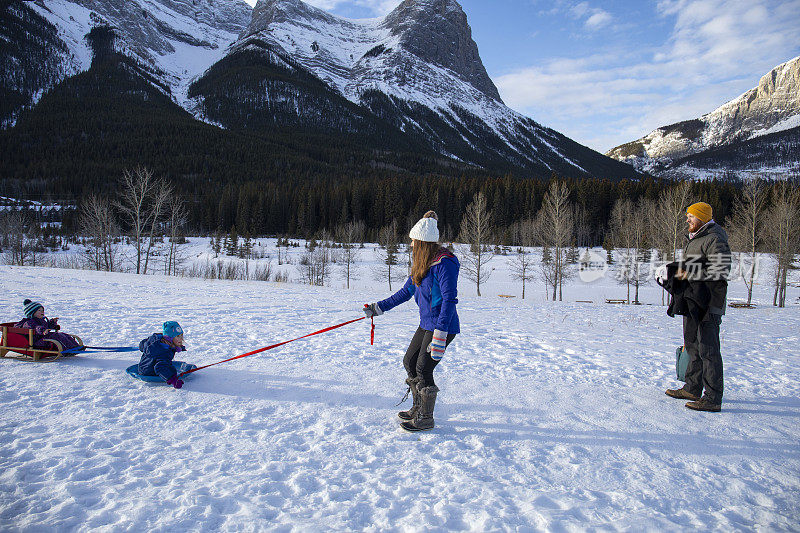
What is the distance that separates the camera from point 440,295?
3.97 metres

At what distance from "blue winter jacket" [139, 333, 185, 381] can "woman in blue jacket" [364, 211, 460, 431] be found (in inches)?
132

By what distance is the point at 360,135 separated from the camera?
15800 cm

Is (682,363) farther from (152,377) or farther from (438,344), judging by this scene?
(152,377)

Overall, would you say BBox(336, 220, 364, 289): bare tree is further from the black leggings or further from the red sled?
the black leggings

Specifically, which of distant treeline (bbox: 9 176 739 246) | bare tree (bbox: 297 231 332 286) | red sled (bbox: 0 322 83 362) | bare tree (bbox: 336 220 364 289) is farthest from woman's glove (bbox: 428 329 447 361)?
distant treeline (bbox: 9 176 739 246)

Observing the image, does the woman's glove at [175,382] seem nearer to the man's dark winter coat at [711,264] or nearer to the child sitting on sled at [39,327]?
the child sitting on sled at [39,327]

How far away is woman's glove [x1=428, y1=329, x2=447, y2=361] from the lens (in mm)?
3768

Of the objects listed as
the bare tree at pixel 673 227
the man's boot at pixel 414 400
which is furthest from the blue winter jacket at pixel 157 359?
the bare tree at pixel 673 227

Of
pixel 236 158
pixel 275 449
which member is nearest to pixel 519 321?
pixel 275 449

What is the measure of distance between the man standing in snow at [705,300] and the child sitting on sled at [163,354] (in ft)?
22.0

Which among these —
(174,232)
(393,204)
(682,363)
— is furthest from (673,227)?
(393,204)

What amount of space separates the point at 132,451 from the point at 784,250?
38.7 meters

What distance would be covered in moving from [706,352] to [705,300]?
659 millimetres

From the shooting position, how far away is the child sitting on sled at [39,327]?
234 inches
